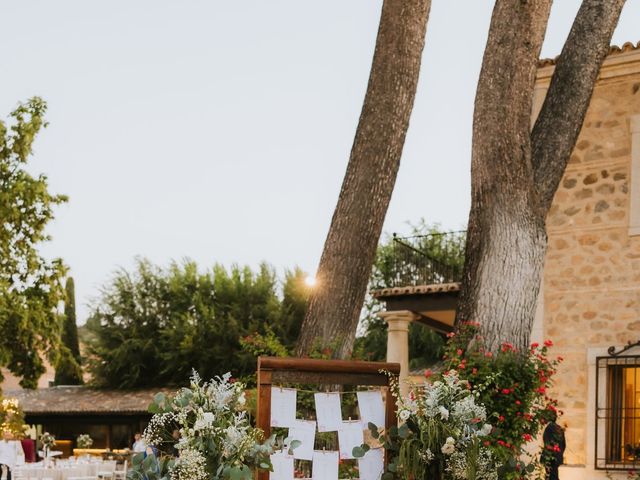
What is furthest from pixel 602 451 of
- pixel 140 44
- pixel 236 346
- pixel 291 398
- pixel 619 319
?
pixel 236 346

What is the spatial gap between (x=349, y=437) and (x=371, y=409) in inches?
10.5

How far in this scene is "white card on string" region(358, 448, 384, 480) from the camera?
21.6 feet

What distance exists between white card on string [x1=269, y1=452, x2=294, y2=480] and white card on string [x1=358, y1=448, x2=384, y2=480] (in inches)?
19.3

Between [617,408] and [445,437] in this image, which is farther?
[617,408]

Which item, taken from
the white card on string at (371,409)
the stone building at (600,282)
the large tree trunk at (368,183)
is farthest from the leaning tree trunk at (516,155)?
the stone building at (600,282)

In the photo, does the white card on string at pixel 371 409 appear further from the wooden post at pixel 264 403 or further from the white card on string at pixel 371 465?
the wooden post at pixel 264 403

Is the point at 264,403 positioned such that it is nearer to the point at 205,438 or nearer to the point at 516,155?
the point at 205,438

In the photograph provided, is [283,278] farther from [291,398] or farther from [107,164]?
[291,398]

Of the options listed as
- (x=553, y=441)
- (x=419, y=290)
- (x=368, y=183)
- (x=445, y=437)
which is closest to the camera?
(x=445, y=437)

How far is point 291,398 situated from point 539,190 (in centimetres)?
353

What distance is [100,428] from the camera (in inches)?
1247

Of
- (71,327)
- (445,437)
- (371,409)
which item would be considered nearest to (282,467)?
(371,409)

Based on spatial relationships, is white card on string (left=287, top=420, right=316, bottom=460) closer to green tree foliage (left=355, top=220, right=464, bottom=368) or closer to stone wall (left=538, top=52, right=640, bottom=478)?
stone wall (left=538, top=52, right=640, bottom=478)

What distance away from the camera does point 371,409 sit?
6723 mm
